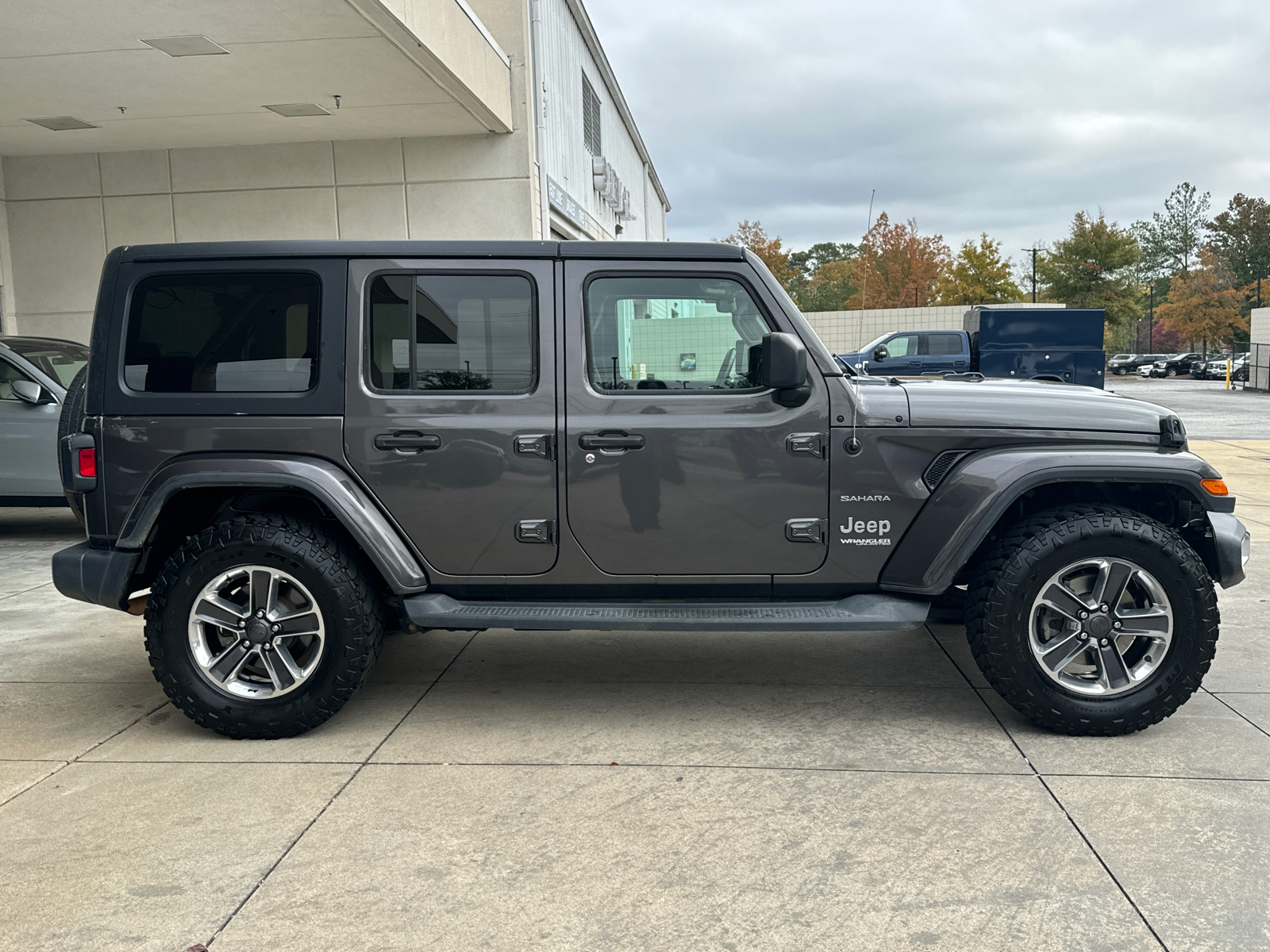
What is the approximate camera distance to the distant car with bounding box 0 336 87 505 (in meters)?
8.47

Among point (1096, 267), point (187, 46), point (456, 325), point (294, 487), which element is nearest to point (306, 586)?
point (294, 487)

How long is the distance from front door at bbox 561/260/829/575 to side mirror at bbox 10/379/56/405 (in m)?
6.37

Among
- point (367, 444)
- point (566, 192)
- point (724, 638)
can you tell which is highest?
point (566, 192)

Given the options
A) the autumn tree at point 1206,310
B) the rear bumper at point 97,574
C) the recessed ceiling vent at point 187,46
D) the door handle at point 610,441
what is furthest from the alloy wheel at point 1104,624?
the autumn tree at point 1206,310

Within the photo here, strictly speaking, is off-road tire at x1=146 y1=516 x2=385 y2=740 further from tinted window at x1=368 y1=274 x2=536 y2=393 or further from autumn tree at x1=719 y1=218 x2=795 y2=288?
autumn tree at x1=719 y1=218 x2=795 y2=288

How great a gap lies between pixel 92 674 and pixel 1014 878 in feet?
14.3

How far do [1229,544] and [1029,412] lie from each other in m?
0.93

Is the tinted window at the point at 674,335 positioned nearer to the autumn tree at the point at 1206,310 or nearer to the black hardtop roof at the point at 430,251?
the black hardtop roof at the point at 430,251

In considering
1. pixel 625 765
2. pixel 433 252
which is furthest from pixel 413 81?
pixel 625 765

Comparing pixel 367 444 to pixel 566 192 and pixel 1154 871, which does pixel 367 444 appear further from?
pixel 566 192

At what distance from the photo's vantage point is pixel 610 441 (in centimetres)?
407

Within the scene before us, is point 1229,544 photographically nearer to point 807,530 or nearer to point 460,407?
point 807,530

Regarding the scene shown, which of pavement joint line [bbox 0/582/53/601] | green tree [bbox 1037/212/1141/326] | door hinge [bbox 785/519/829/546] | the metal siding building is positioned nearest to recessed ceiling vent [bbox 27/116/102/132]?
the metal siding building

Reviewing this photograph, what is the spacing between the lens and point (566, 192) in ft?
56.4
